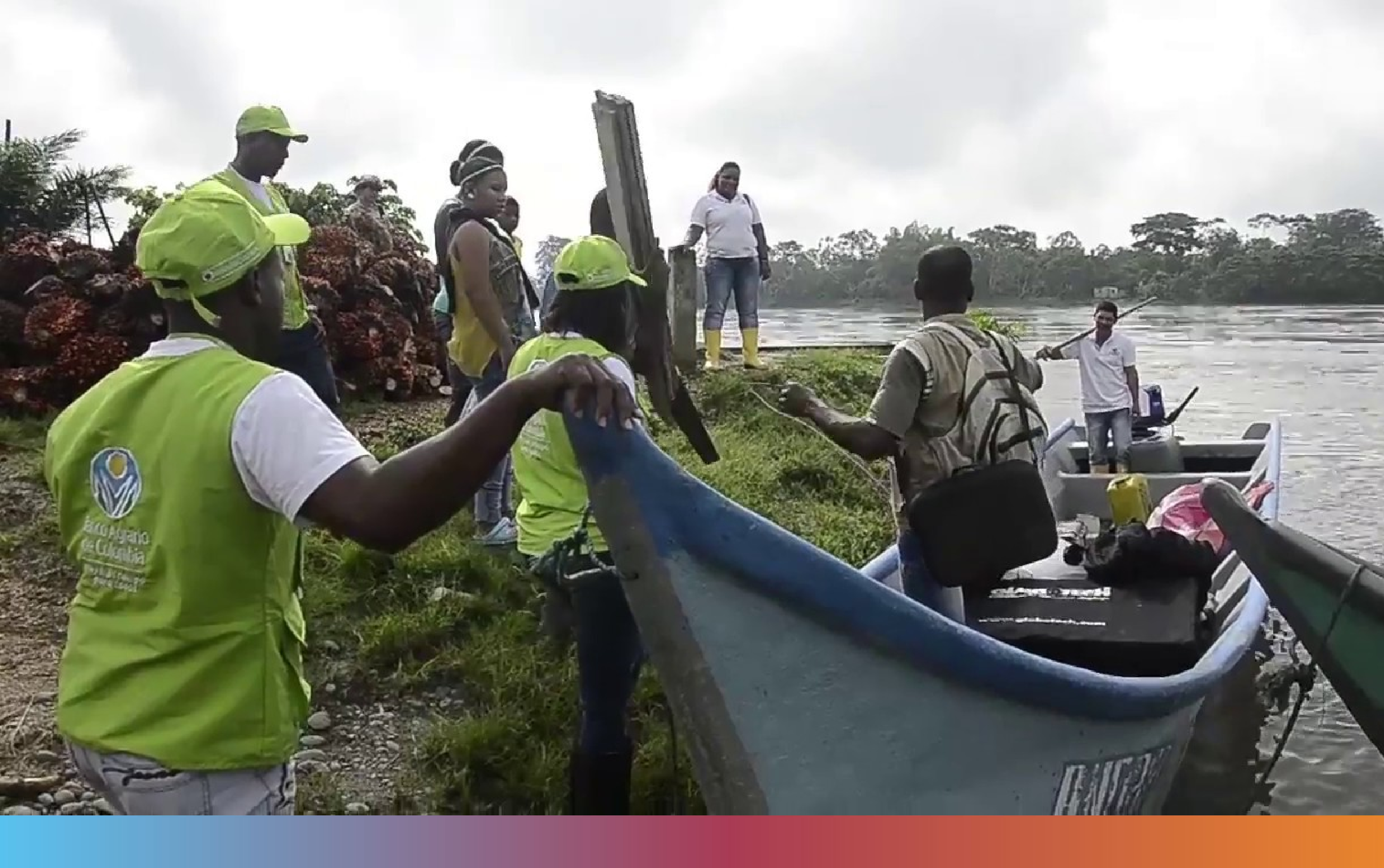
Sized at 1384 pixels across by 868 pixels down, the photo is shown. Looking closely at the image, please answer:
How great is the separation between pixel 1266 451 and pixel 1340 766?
347 centimetres

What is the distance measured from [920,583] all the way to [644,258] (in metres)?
1.46

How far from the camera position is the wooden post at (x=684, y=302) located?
9695 millimetres

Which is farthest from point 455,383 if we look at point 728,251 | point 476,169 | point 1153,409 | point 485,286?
point 1153,409

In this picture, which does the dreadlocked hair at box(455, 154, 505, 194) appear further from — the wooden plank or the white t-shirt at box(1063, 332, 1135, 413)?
the white t-shirt at box(1063, 332, 1135, 413)

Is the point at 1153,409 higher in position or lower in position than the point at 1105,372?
lower

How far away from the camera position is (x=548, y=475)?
11.7 feet

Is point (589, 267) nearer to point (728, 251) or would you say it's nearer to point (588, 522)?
point (588, 522)

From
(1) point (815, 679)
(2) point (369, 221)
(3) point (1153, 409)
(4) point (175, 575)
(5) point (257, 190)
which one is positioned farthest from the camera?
(3) point (1153, 409)

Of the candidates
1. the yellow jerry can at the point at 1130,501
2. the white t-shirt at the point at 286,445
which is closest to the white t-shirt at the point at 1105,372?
the yellow jerry can at the point at 1130,501

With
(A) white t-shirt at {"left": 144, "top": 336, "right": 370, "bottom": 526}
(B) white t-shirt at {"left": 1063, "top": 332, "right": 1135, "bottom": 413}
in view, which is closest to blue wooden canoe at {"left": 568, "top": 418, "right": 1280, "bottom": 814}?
(A) white t-shirt at {"left": 144, "top": 336, "right": 370, "bottom": 526}

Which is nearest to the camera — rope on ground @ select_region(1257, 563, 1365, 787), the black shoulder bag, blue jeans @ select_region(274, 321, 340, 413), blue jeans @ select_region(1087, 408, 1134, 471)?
rope on ground @ select_region(1257, 563, 1365, 787)

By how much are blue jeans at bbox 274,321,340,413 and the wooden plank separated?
4.42 ft

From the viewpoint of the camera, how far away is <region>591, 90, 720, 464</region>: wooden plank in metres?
3.76

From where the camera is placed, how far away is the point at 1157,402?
10891 mm
